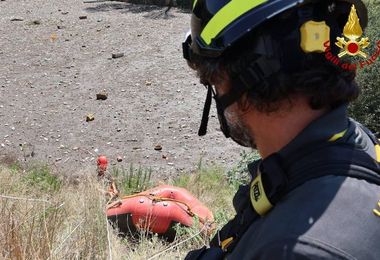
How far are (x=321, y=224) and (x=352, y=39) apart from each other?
1.65 ft

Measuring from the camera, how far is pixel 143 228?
14.6ft

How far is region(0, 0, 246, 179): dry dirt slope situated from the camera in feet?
23.7

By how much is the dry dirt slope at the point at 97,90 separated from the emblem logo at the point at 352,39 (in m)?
5.26

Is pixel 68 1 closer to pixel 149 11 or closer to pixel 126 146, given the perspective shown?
pixel 149 11

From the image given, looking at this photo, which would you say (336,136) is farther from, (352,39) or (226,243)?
(226,243)

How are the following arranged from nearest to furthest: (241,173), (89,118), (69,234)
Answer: (69,234)
(241,173)
(89,118)

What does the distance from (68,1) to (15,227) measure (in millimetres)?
12209

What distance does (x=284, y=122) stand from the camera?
4.91 ft

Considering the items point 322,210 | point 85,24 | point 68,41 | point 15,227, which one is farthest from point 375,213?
point 85,24

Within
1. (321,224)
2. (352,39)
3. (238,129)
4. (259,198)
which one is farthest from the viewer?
(238,129)

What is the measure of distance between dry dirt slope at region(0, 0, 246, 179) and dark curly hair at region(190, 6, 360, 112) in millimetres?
5246

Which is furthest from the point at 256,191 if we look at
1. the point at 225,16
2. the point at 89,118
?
the point at 89,118

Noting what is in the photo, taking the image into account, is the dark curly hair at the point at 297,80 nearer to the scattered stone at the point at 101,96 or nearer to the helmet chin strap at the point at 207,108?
the helmet chin strap at the point at 207,108

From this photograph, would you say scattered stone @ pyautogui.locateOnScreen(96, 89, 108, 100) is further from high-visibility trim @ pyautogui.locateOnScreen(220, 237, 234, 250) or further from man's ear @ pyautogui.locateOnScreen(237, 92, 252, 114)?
man's ear @ pyautogui.locateOnScreen(237, 92, 252, 114)
